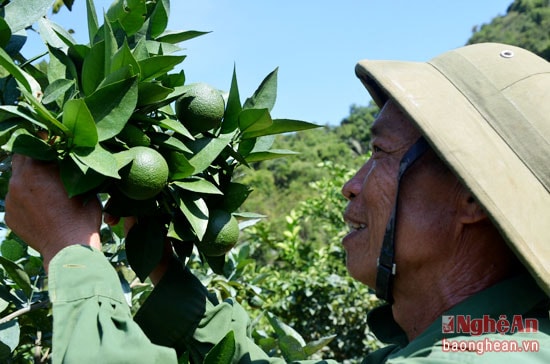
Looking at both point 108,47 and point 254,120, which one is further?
point 254,120

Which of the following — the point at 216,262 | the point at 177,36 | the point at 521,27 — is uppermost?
the point at 177,36

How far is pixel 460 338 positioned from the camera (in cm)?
133

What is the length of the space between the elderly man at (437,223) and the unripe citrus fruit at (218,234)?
22 centimetres

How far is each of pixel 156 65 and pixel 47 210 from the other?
382 millimetres

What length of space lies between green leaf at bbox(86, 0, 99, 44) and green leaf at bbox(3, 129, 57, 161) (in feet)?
0.83

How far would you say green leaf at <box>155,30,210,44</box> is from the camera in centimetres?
159

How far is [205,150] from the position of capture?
1.48m

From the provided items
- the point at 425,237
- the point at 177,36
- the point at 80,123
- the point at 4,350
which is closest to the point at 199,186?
the point at 80,123

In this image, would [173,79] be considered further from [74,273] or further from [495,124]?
[495,124]

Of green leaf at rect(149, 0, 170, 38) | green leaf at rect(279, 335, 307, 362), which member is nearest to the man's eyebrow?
green leaf at rect(149, 0, 170, 38)

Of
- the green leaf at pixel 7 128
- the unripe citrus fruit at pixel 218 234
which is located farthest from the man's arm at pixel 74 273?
the unripe citrus fruit at pixel 218 234

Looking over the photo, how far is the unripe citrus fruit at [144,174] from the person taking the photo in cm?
133

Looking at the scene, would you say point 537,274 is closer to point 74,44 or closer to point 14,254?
point 74,44

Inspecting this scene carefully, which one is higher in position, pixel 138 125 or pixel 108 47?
pixel 108 47
